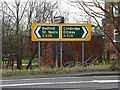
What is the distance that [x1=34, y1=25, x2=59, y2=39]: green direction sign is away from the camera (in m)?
14.3

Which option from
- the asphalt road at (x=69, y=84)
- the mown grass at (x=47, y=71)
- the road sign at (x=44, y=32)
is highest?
the road sign at (x=44, y=32)

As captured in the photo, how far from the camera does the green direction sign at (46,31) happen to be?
14.3 metres

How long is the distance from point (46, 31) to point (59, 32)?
2.75ft

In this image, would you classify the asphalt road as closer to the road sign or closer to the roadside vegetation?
the roadside vegetation

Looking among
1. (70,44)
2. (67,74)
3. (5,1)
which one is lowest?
(67,74)

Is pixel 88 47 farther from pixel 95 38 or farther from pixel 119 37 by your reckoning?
pixel 119 37

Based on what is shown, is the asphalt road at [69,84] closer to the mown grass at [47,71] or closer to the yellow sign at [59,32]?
the mown grass at [47,71]

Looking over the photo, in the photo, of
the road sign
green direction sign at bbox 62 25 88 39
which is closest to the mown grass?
the road sign

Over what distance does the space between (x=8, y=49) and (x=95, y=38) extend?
9041 mm

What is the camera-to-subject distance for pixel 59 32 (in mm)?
14602

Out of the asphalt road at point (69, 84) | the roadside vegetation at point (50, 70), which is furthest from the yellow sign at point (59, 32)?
the asphalt road at point (69, 84)

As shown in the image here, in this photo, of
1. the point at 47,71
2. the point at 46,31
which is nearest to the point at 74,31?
the point at 46,31

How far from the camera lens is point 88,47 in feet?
74.5

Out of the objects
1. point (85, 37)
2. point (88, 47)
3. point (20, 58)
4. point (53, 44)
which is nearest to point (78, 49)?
point (88, 47)
